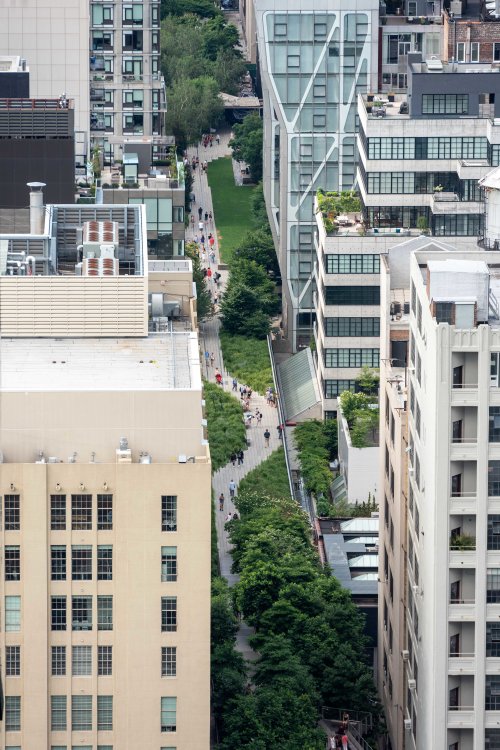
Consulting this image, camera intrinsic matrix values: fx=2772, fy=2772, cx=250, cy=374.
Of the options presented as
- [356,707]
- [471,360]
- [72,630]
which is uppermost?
[471,360]

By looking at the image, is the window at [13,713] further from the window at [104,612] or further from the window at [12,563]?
the window at [12,563]

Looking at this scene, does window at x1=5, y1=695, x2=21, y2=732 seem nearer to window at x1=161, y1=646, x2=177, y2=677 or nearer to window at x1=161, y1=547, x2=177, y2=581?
window at x1=161, y1=646, x2=177, y2=677

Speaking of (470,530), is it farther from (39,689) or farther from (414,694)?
(39,689)

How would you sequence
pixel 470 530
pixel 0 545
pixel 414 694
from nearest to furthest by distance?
pixel 0 545
pixel 470 530
pixel 414 694

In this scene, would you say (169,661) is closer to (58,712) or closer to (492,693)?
(58,712)

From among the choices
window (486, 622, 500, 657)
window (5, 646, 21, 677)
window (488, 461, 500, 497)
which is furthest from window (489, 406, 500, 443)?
window (5, 646, 21, 677)

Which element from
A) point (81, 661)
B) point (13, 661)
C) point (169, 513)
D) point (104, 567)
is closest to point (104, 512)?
point (104, 567)

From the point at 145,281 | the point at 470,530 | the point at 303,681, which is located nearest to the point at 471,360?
the point at 470,530
